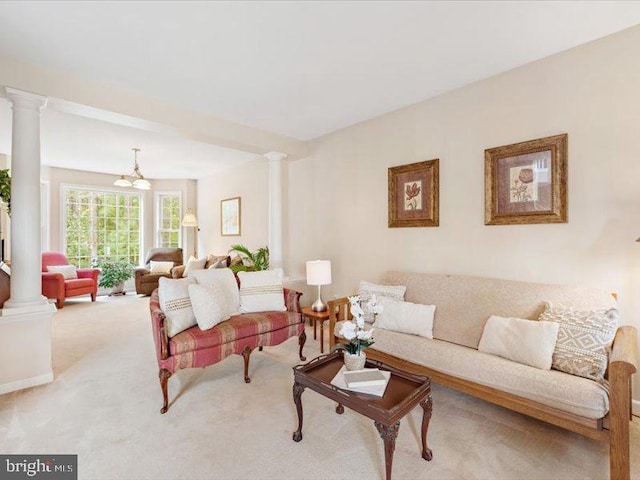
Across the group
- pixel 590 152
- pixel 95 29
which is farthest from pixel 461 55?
pixel 95 29

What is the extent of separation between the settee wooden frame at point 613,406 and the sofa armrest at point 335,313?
3.66 feet

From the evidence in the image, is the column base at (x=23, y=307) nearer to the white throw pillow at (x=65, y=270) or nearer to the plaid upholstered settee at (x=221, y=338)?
the plaid upholstered settee at (x=221, y=338)

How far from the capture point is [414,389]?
1839mm

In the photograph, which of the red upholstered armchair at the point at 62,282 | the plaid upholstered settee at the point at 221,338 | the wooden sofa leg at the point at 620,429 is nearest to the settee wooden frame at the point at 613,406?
the wooden sofa leg at the point at 620,429

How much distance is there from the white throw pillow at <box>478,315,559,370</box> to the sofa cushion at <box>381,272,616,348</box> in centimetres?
22

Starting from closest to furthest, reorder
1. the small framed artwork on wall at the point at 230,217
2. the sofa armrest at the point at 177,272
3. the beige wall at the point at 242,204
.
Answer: the beige wall at the point at 242,204 → the small framed artwork on wall at the point at 230,217 → the sofa armrest at the point at 177,272

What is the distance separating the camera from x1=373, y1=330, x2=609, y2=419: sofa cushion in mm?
1754

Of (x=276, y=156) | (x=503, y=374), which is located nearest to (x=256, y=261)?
(x=276, y=156)

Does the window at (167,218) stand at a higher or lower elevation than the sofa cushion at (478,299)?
higher

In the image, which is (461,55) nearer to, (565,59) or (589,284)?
(565,59)

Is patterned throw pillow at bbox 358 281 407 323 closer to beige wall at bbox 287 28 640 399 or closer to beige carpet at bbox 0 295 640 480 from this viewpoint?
beige wall at bbox 287 28 640 399

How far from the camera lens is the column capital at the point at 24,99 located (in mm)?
2666

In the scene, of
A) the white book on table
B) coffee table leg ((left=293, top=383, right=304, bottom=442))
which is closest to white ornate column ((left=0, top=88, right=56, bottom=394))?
coffee table leg ((left=293, top=383, right=304, bottom=442))

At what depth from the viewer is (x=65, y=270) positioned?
5.85 meters
